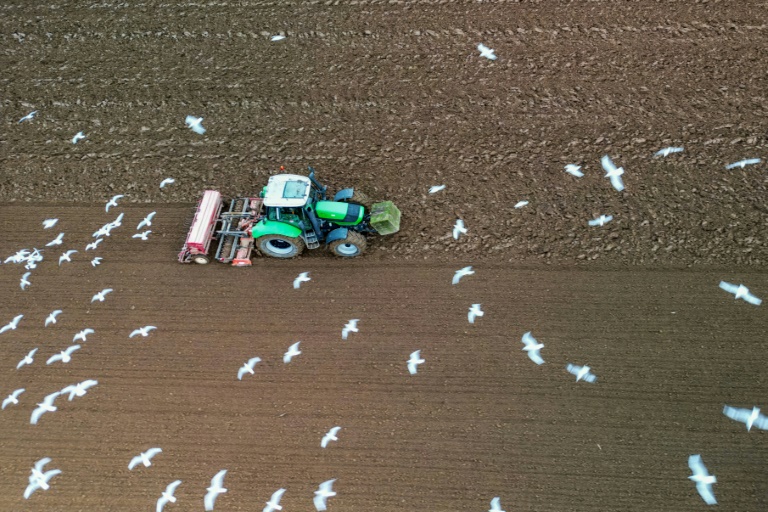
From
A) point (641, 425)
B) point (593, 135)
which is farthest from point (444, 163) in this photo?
point (641, 425)

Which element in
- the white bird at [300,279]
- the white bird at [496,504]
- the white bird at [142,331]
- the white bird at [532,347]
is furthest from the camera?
the white bird at [300,279]

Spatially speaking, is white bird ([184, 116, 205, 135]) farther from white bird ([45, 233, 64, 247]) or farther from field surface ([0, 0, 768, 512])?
white bird ([45, 233, 64, 247])

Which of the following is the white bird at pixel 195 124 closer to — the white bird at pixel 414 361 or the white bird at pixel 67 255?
the white bird at pixel 67 255

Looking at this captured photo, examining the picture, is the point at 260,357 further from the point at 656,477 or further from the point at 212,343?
the point at 656,477

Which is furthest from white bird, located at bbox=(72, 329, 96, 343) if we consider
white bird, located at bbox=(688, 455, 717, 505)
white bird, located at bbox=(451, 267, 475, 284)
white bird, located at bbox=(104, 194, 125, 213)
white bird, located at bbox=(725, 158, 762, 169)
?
white bird, located at bbox=(725, 158, 762, 169)

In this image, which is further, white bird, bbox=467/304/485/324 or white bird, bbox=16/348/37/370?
white bird, bbox=16/348/37/370

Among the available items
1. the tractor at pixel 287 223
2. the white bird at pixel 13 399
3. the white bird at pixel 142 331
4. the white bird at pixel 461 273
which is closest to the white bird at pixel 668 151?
the white bird at pixel 461 273
